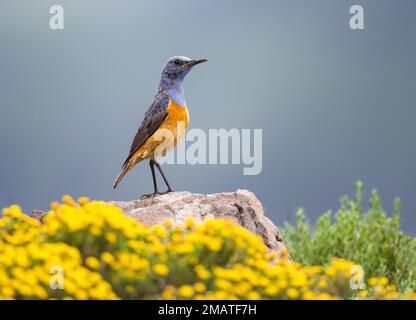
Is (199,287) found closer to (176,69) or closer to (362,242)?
(176,69)

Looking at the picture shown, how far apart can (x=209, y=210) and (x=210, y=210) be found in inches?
0.4

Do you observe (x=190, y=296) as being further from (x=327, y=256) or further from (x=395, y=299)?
(x=327, y=256)

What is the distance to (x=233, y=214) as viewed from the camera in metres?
6.86

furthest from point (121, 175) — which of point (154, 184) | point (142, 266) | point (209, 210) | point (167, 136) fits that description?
point (142, 266)

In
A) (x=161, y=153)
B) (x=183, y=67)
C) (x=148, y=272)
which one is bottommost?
(x=148, y=272)

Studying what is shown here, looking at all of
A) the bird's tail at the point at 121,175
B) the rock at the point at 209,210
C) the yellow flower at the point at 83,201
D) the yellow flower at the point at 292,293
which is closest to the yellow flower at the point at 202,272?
the yellow flower at the point at 292,293

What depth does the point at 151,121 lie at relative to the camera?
308 inches

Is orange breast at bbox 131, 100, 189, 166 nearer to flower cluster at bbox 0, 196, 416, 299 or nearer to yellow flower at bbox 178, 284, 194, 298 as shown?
flower cluster at bbox 0, 196, 416, 299

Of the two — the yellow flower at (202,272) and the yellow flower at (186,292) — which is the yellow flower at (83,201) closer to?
the yellow flower at (202,272)

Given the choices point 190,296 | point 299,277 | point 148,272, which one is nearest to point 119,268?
point 148,272

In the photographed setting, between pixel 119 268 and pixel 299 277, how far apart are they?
3.98ft

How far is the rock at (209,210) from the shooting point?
6625mm

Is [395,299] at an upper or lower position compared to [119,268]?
lower
